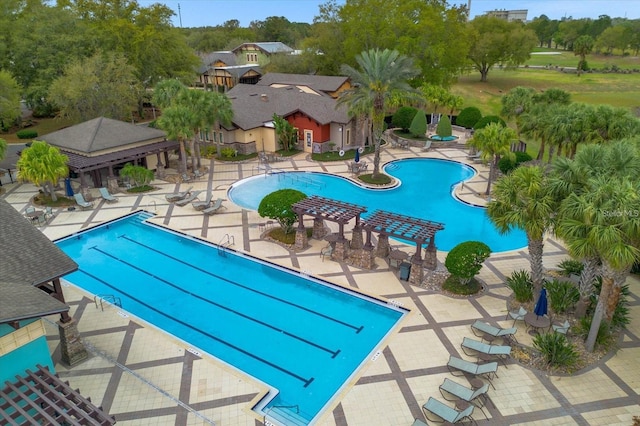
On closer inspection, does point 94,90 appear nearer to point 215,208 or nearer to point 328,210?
point 215,208

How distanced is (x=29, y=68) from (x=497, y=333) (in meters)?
51.0

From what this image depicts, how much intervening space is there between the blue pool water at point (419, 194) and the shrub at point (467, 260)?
4.97 metres

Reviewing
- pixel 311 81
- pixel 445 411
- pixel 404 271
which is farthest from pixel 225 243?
pixel 311 81

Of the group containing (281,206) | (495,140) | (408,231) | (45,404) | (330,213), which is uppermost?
(495,140)

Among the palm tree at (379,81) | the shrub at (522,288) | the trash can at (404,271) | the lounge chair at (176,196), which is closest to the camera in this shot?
the shrub at (522,288)

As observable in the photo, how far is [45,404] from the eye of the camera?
10938 millimetres

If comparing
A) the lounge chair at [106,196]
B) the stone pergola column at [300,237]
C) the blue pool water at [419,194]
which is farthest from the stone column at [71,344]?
the lounge chair at [106,196]

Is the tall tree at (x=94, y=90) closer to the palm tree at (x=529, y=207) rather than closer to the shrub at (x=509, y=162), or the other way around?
the shrub at (x=509, y=162)

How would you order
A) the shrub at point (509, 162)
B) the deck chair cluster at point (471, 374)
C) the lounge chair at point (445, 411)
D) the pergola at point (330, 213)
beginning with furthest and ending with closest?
the shrub at point (509, 162) < the pergola at point (330, 213) < the deck chair cluster at point (471, 374) < the lounge chair at point (445, 411)

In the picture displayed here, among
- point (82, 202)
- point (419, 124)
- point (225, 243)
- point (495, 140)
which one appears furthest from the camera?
point (419, 124)

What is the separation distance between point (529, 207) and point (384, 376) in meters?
7.84

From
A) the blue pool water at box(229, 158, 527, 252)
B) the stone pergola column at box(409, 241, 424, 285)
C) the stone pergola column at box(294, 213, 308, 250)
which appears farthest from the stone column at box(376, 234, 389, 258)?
the stone pergola column at box(294, 213, 308, 250)

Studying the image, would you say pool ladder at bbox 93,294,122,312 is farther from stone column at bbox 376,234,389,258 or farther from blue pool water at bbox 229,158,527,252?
stone column at bbox 376,234,389,258

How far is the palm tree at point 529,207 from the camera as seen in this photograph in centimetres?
1527
